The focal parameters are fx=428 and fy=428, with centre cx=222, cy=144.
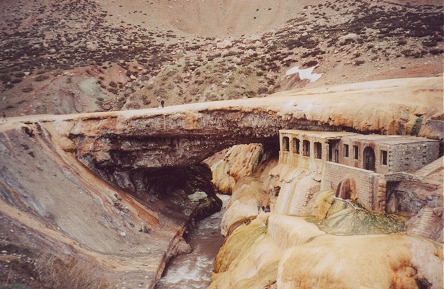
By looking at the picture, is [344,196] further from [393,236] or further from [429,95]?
[429,95]

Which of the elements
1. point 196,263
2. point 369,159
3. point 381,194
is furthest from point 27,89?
point 381,194

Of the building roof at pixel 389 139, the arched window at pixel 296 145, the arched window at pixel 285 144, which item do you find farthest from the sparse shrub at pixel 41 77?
the building roof at pixel 389 139

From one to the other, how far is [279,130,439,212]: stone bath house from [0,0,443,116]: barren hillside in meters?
17.3

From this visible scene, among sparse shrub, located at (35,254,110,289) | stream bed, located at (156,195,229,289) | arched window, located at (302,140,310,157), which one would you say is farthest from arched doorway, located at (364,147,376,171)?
sparse shrub, located at (35,254,110,289)

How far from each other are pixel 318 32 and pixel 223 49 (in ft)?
46.3

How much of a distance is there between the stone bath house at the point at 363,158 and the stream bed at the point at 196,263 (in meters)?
8.17

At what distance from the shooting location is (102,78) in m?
54.4

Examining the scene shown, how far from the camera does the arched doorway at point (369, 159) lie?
68.7ft

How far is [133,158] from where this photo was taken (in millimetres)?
33438

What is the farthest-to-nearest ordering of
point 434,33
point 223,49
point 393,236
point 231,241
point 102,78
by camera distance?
point 223,49
point 102,78
point 434,33
point 231,241
point 393,236

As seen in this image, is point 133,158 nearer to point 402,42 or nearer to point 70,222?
point 70,222

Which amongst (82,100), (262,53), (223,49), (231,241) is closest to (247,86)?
(262,53)

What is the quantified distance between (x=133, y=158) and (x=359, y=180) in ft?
62.1

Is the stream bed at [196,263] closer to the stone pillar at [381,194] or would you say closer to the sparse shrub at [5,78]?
the stone pillar at [381,194]
